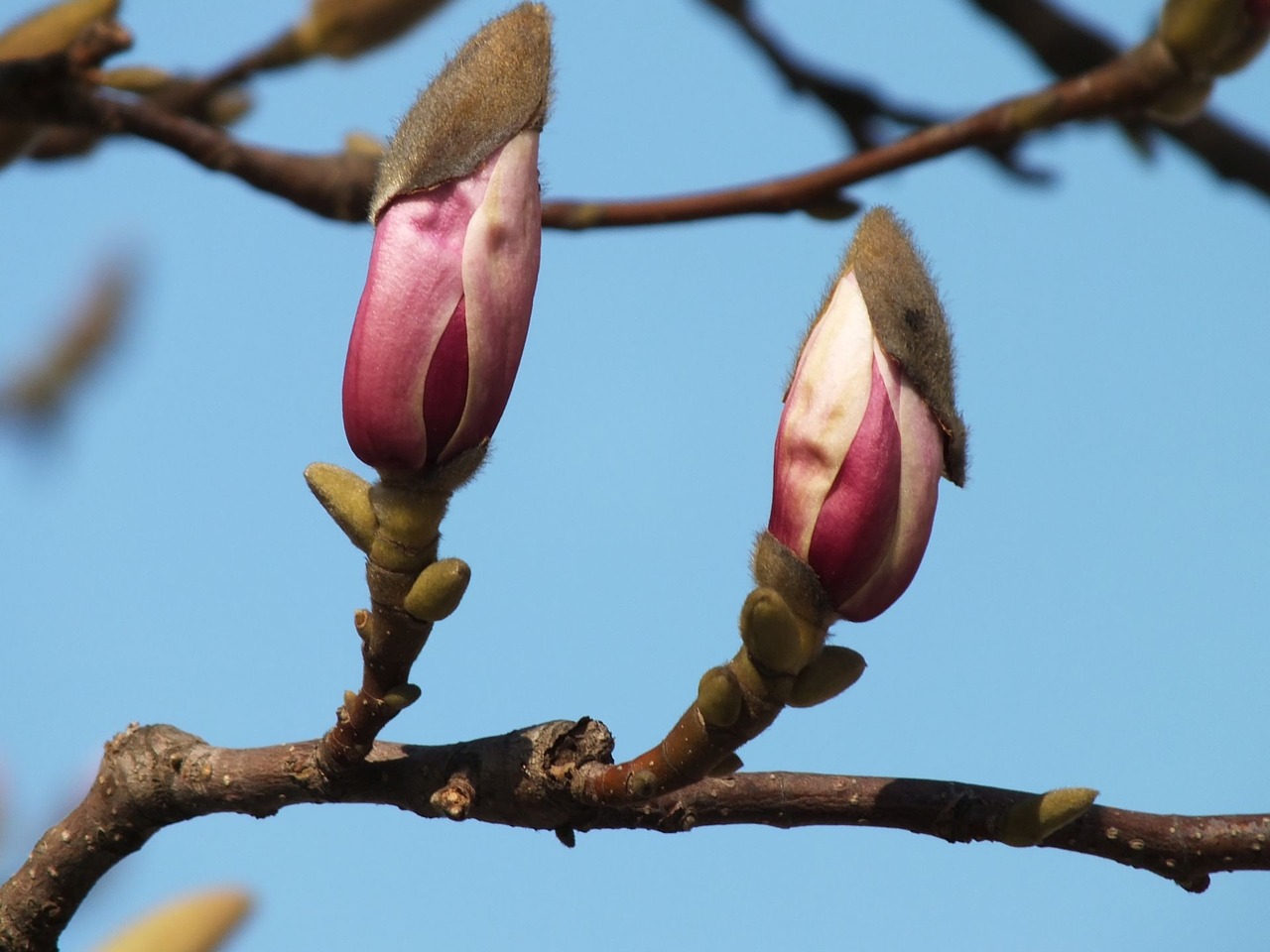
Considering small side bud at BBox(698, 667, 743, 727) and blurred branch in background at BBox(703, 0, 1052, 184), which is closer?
small side bud at BBox(698, 667, 743, 727)

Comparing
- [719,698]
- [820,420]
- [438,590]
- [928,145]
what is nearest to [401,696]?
[438,590]

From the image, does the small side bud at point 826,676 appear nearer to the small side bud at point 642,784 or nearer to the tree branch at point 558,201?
the small side bud at point 642,784

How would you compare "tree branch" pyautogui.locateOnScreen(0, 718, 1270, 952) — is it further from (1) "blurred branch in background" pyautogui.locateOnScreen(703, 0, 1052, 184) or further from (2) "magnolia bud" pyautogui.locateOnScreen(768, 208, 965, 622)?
(1) "blurred branch in background" pyautogui.locateOnScreen(703, 0, 1052, 184)

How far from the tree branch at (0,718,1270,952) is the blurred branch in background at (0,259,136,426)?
0.65m

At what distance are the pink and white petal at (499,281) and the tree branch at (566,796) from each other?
215 mm

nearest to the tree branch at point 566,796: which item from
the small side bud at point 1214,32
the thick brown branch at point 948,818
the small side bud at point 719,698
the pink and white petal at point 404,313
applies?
the thick brown branch at point 948,818

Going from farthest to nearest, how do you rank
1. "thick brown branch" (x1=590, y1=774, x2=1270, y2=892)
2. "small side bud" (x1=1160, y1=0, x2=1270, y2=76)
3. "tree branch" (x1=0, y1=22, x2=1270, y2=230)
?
"tree branch" (x1=0, y1=22, x2=1270, y2=230) < "small side bud" (x1=1160, y1=0, x2=1270, y2=76) < "thick brown branch" (x1=590, y1=774, x2=1270, y2=892)

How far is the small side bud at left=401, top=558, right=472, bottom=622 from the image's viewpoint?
0.89 m

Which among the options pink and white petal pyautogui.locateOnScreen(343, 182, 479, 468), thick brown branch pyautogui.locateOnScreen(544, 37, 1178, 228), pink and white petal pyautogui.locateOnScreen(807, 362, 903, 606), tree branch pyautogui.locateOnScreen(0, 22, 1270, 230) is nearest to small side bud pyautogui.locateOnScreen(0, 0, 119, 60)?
tree branch pyautogui.locateOnScreen(0, 22, 1270, 230)

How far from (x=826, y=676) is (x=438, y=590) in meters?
0.23

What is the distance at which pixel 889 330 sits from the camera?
0.86 m

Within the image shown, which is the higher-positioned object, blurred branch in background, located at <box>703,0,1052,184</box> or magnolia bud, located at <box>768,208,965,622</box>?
blurred branch in background, located at <box>703,0,1052,184</box>

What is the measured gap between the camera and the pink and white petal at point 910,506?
862 mm

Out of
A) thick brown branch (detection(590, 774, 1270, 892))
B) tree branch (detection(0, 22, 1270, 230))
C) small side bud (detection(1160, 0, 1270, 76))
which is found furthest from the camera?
tree branch (detection(0, 22, 1270, 230))
